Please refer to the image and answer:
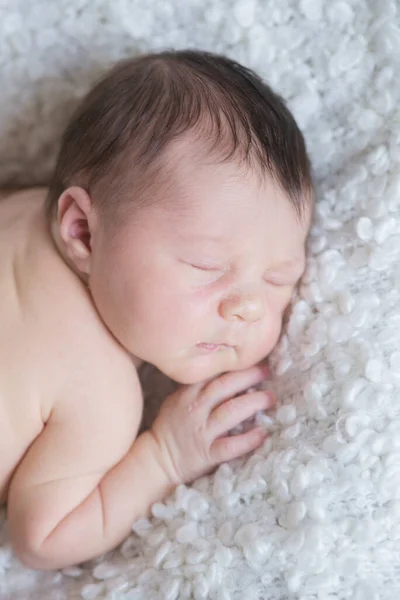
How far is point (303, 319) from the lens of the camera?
1127mm

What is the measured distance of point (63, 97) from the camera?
1304mm

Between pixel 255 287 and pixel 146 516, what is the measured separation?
36 cm

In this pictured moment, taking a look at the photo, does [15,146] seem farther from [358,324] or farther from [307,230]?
[358,324]

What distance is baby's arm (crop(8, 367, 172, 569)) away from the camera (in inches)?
41.8

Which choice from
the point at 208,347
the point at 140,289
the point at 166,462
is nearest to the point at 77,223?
the point at 140,289

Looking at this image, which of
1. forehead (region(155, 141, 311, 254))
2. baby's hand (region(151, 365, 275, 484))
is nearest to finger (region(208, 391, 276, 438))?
baby's hand (region(151, 365, 275, 484))

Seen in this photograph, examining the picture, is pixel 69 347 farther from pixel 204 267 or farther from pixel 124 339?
pixel 204 267

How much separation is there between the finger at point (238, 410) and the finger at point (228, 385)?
0.07 ft

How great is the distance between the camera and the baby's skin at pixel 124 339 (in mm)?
1029

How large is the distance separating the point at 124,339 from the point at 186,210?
21cm

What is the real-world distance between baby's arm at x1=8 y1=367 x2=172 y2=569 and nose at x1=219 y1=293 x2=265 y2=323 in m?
0.18

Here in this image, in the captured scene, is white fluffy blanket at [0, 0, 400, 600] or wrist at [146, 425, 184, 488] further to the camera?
wrist at [146, 425, 184, 488]

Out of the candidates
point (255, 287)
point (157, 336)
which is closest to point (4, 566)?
point (157, 336)

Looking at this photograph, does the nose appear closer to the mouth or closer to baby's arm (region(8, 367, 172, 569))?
the mouth
